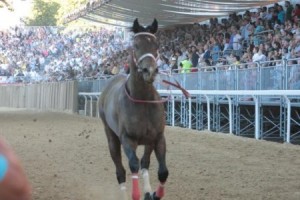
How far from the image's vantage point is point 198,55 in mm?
21578

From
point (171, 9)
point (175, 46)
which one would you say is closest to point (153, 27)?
point (175, 46)

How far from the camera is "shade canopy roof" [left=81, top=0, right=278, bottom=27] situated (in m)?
24.3

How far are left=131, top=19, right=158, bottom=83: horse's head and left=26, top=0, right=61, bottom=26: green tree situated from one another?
75.2 metres

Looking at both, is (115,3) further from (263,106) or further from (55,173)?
(55,173)

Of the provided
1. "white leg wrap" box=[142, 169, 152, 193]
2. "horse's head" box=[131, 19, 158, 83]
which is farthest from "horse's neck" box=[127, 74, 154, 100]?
"white leg wrap" box=[142, 169, 152, 193]

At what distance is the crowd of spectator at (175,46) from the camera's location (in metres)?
16.8

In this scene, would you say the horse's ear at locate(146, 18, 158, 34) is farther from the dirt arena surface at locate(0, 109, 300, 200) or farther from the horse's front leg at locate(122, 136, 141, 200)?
the dirt arena surface at locate(0, 109, 300, 200)

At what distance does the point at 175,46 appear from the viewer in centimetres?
2688

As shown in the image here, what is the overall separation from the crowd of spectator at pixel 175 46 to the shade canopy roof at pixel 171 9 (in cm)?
51

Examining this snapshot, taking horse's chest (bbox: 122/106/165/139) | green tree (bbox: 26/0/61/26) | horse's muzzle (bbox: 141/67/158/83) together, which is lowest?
horse's chest (bbox: 122/106/165/139)

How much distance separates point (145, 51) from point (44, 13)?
7643cm

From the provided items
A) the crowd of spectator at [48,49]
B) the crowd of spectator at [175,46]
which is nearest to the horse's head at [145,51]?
the crowd of spectator at [175,46]

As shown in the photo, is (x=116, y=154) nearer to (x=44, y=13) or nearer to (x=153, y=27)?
(x=153, y=27)

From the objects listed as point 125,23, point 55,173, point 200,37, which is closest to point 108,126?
point 55,173
